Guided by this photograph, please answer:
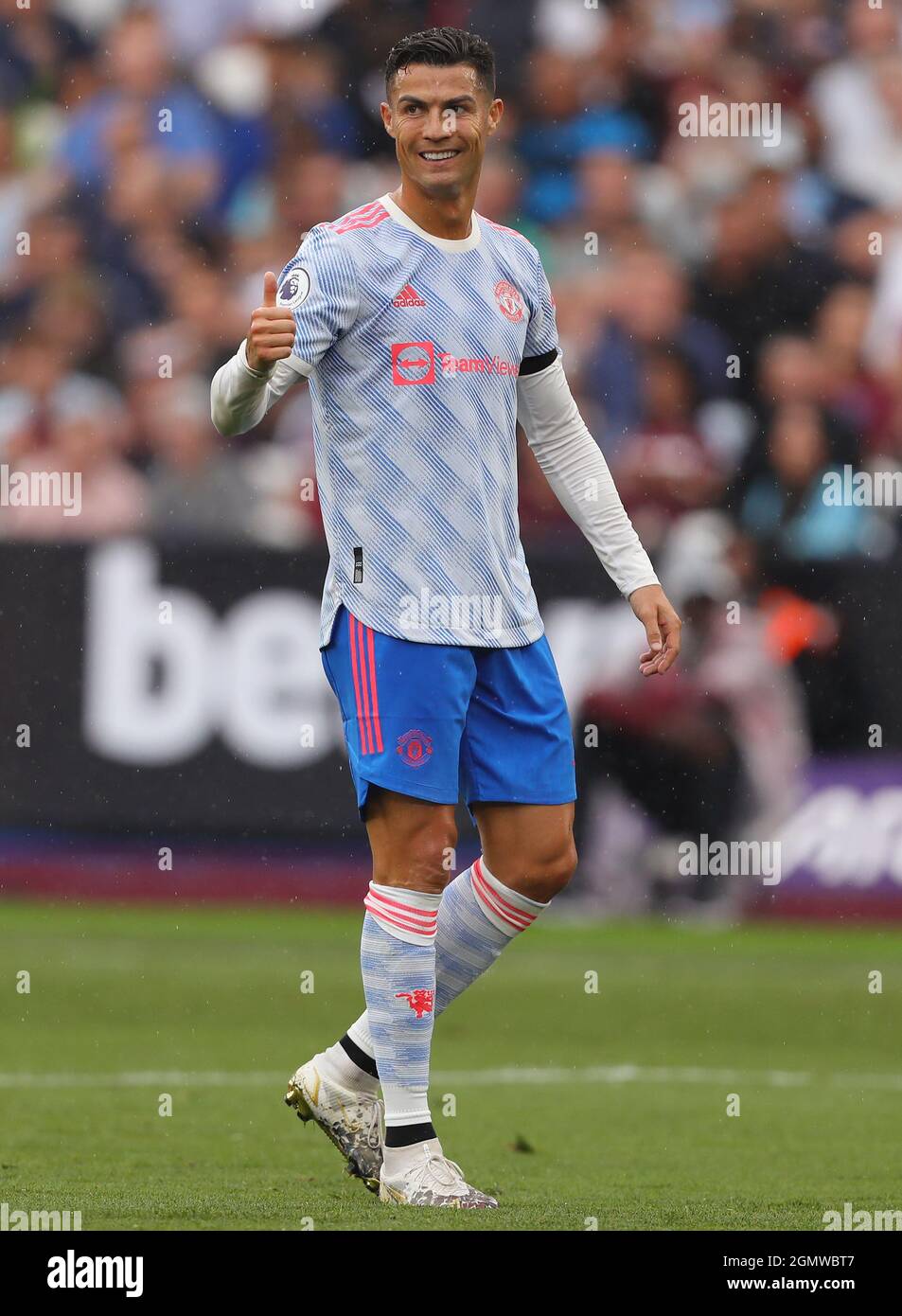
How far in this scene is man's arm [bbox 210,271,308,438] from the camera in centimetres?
426

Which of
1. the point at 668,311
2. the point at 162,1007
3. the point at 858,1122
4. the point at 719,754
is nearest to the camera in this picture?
the point at 858,1122

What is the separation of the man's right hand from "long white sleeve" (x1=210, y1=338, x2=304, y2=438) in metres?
0.05

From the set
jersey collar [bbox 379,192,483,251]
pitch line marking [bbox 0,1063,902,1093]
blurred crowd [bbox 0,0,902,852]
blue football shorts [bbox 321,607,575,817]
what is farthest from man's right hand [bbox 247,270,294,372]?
blurred crowd [bbox 0,0,902,852]

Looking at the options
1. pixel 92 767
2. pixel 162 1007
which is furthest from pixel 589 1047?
pixel 92 767

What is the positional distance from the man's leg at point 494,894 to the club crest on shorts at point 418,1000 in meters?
0.20

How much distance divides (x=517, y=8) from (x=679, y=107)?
1090mm

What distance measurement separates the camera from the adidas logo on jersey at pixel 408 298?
4598mm

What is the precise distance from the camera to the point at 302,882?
34.1ft

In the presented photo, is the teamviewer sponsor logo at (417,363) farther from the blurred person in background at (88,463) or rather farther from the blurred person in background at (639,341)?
the blurred person in background at (639,341)

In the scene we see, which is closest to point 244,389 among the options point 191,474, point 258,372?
point 258,372

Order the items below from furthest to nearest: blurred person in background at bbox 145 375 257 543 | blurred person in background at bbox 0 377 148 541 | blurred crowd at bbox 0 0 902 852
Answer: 1. blurred person in background at bbox 145 375 257 543
2. blurred person in background at bbox 0 377 148 541
3. blurred crowd at bbox 0 0 902 852

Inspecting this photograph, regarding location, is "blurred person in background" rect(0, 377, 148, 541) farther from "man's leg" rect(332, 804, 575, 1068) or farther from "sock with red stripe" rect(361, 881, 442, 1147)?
"sock with red stripe" rect(361, 881, 442, 1147)

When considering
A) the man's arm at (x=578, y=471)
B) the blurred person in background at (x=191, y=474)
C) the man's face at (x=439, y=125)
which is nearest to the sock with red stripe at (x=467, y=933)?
the man's arm at (x=578, y=471)
